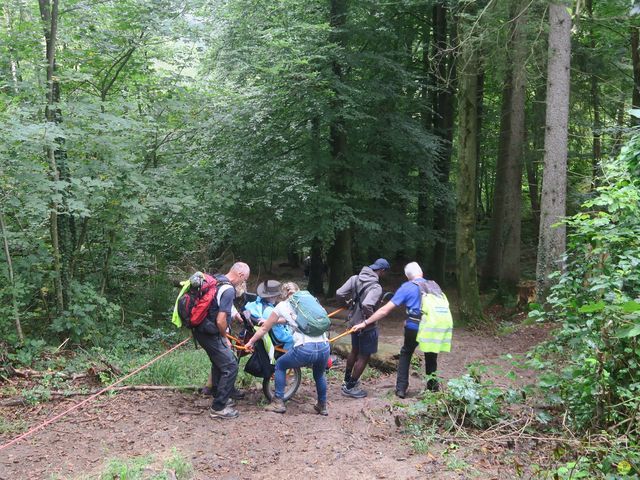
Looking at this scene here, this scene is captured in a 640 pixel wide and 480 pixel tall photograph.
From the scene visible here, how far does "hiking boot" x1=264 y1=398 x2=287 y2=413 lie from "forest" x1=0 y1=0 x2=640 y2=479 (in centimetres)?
91

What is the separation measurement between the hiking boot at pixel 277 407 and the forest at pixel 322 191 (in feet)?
2.99

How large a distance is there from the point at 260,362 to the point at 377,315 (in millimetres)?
1614

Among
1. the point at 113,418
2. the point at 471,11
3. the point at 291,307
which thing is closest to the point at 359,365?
the point at 291,307

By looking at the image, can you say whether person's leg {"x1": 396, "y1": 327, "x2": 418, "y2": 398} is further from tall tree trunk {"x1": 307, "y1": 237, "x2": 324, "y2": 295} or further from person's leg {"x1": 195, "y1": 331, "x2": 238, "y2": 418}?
tall tree trunk {"x1": 307, "y1": 237, "x2": 324, "y2": 295}

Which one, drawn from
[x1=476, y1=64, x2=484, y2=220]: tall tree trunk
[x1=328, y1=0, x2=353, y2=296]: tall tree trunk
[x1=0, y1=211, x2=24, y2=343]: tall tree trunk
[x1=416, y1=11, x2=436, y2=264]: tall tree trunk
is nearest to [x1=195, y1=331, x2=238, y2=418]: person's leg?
[x1=0, y1=211, x2=24, y2=343]: tall tree trunk

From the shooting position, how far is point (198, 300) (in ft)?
19.3

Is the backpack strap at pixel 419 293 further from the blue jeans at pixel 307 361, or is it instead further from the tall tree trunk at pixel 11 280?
the tall tree trunk at pixel 11 280

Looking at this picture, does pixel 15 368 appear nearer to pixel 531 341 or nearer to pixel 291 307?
pixel 291 307

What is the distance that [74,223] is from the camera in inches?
398

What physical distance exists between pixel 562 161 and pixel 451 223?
38.9 ft

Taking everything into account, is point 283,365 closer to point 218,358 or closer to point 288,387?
point 218,358

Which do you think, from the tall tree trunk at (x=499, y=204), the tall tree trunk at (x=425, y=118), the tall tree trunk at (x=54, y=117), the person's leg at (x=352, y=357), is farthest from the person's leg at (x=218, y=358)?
the tall tree trunk at (x=499, y=204)

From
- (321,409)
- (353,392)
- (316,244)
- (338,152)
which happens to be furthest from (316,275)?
(321,409)

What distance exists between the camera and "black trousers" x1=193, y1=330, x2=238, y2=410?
6.01 m
